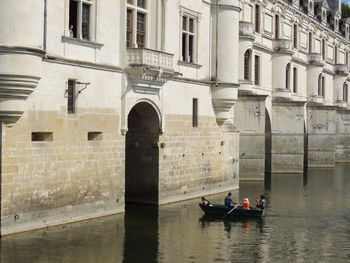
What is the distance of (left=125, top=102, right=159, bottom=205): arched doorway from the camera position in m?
28.8

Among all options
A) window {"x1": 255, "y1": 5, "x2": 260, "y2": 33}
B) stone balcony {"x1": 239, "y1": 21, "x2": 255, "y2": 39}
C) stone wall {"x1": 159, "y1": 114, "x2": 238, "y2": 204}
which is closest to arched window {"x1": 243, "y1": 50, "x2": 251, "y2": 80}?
stone balcony {"x1": 239, "y1": 21, "x2": 255, "y2": 39}

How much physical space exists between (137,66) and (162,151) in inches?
200

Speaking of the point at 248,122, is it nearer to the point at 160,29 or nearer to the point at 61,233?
the point at 160,29

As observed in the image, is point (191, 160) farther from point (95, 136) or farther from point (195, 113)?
point (95, 136)

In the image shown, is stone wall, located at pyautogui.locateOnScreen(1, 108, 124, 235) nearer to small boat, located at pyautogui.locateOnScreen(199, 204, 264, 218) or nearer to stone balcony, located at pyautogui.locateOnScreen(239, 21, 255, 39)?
small boat, located at pyautogui.locateOnScreen(199, 204, 264, 218)

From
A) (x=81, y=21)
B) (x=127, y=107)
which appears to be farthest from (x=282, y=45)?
(x=81, y=21)

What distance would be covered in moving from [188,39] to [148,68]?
20.1 feet

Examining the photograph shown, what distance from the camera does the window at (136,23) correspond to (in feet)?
87.3

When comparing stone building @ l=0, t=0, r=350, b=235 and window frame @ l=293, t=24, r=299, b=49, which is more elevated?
window frame @ l=293, t=24, r=299, b=49

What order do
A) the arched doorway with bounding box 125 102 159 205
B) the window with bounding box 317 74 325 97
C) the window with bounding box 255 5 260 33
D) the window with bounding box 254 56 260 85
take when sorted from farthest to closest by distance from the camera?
the window with bounding box 317 74 325 97, the window with bounding box 255 5 260 33, the window with bounding box 254 56 260 85, the arched doorway with bounding box 125 102 159 205

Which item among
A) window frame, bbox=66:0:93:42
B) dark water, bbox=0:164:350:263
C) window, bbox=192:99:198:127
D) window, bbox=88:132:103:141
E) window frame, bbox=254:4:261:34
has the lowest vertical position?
dark water, bbox=0:164:350:263

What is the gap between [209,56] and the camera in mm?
33594

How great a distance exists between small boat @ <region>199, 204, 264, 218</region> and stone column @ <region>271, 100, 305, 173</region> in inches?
824

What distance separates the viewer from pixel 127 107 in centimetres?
2600
